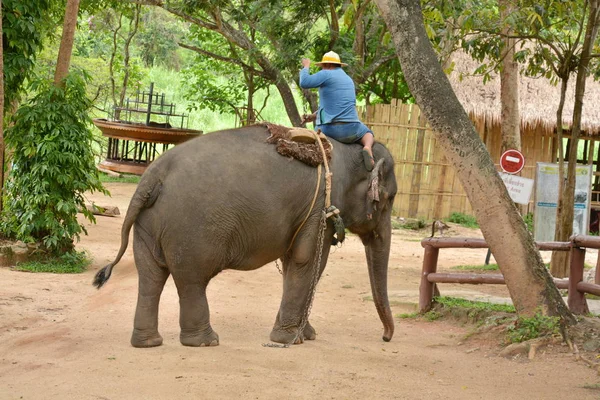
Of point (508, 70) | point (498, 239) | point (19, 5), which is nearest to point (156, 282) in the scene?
point (498, 239)

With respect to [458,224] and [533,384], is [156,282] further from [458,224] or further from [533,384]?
[458,224]

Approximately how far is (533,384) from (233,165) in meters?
2.71

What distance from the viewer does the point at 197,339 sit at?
656 centimetres

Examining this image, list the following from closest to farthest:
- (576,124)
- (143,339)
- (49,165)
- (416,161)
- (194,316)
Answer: (143,339) < (194,316) < (576,124) < (49,165) < (416,161)

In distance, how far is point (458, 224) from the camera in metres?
19.4

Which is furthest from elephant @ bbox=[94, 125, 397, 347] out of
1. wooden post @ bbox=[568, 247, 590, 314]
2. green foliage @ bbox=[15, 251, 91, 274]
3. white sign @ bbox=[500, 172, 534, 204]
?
white sign @ bbox=[500, 172, 534, 204]

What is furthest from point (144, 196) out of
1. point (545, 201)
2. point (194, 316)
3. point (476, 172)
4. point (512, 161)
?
point (545, 201)

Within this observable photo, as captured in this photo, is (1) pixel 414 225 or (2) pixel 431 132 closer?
(1) pixel 414 225

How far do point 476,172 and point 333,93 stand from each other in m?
1.43

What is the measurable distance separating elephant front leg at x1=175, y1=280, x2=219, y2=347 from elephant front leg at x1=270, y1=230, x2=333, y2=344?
71cm

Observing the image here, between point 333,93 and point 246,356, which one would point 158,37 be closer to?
point 333,93

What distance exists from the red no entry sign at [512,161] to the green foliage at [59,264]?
5.91 m

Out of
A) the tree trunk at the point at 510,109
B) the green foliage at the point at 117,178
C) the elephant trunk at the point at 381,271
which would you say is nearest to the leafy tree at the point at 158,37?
the green foliage at the point at 117,178

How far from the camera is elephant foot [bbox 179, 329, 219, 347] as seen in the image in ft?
21.5
